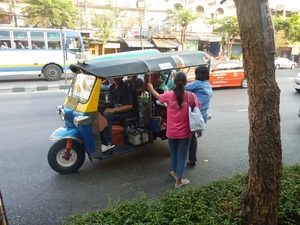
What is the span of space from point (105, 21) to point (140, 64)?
1999 centimetres

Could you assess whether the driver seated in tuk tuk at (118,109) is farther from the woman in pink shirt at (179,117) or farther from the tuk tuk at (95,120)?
the woman in pink shirt at (179,117)

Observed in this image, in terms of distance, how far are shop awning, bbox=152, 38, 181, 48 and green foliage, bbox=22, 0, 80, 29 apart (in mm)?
8537

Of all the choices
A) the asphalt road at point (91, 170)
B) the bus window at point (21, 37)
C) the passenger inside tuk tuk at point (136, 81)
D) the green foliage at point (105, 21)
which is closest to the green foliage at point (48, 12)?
the green foliage at point (105, 21)

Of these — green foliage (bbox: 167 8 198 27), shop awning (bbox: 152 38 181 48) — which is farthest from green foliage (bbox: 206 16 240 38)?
shop awning (bbox: 152 38 181 48)

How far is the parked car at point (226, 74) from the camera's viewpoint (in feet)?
40.4

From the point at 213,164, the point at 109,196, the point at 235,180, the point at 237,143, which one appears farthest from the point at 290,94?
the point at 109,196

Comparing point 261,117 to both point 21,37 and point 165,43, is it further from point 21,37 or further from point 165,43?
point 165,43

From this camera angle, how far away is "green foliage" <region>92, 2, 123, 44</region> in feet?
73.0

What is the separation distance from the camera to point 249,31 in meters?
2.03

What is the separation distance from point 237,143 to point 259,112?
11.8 feet

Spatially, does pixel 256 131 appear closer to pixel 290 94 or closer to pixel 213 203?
pixel 213 203

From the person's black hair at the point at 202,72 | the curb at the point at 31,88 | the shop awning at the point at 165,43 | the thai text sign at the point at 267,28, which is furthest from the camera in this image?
the shop awning at the point at 165,43

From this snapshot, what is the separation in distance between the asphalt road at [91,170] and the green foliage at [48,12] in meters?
13.6

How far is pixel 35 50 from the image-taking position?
14039 millimetres
